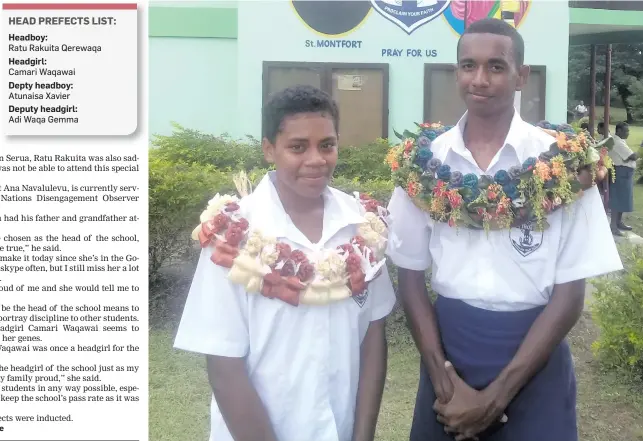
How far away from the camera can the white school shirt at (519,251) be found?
1254mm

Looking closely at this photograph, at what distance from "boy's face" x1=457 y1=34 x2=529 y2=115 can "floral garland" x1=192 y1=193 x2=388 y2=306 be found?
1.13 feet

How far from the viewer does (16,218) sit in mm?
1410

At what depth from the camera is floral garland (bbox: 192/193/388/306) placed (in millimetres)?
1132

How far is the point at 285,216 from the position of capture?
1198 millimetres

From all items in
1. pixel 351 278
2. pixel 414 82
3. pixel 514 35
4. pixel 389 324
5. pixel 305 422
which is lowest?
pixel 389 324

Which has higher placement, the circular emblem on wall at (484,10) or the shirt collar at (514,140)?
the circular emblem on wall at (484,10)

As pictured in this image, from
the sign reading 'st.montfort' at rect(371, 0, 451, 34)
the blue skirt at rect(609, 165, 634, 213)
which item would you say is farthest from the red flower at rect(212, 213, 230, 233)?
the blue skirt at rect(609, 165, 634, 213)

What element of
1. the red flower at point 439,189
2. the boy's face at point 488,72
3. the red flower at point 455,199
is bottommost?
the red flower at point 455,199

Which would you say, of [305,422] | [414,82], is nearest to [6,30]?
[305,422]

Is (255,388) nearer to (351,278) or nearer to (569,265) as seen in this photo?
(351,278)

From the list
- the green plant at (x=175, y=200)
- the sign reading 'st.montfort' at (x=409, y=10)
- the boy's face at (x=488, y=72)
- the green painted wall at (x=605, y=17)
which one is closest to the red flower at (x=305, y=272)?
the boy's face at (x=488, y=72)

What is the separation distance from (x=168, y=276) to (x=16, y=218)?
1.46 m

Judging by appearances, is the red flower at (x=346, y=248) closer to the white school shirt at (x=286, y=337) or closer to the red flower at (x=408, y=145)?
the white school shirt at (x=286, y=337)

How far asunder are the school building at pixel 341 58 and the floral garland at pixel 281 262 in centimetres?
213
